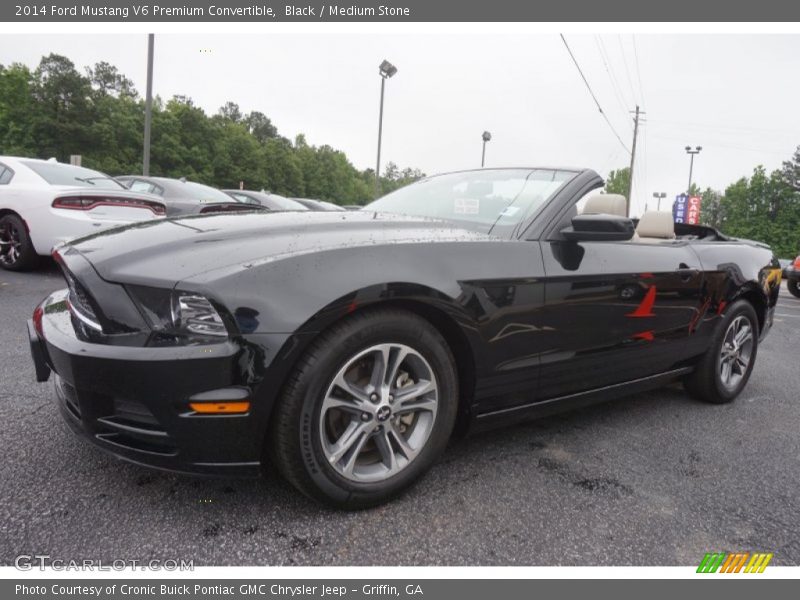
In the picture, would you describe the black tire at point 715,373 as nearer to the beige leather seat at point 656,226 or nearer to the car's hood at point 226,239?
the beige leather seat at point 656,226

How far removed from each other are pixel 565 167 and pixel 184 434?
218 centimetres

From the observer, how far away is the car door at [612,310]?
231 centimetres

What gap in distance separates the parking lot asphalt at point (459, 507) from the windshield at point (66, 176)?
3.74 meters

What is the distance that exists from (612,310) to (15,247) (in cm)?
608

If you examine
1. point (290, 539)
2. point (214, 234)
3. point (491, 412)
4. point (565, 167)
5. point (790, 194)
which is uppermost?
point (790, 194)

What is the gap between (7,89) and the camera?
1639 inches

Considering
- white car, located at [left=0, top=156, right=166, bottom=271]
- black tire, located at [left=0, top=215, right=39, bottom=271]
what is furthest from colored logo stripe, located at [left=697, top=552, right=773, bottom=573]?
black tire, located at [left=0, top=215, right=39, bottom=271]

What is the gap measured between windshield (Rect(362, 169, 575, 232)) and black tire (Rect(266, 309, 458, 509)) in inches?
28.2

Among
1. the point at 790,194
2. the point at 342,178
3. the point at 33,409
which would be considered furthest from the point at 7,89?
the point at 790,194

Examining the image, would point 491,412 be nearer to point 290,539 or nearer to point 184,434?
point 290,539

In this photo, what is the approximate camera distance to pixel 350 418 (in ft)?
6.18

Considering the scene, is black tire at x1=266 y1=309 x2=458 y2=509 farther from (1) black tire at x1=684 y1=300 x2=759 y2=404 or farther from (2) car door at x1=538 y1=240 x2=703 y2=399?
(1) black tire at x1=684 y1=300 x2=759 y2=404

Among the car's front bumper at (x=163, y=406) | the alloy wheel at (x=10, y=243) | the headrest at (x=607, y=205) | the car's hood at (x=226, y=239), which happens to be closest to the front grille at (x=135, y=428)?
the car's front bumper at (x=163, y=406)

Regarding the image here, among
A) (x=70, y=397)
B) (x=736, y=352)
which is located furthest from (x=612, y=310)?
(x=70, y=397)
